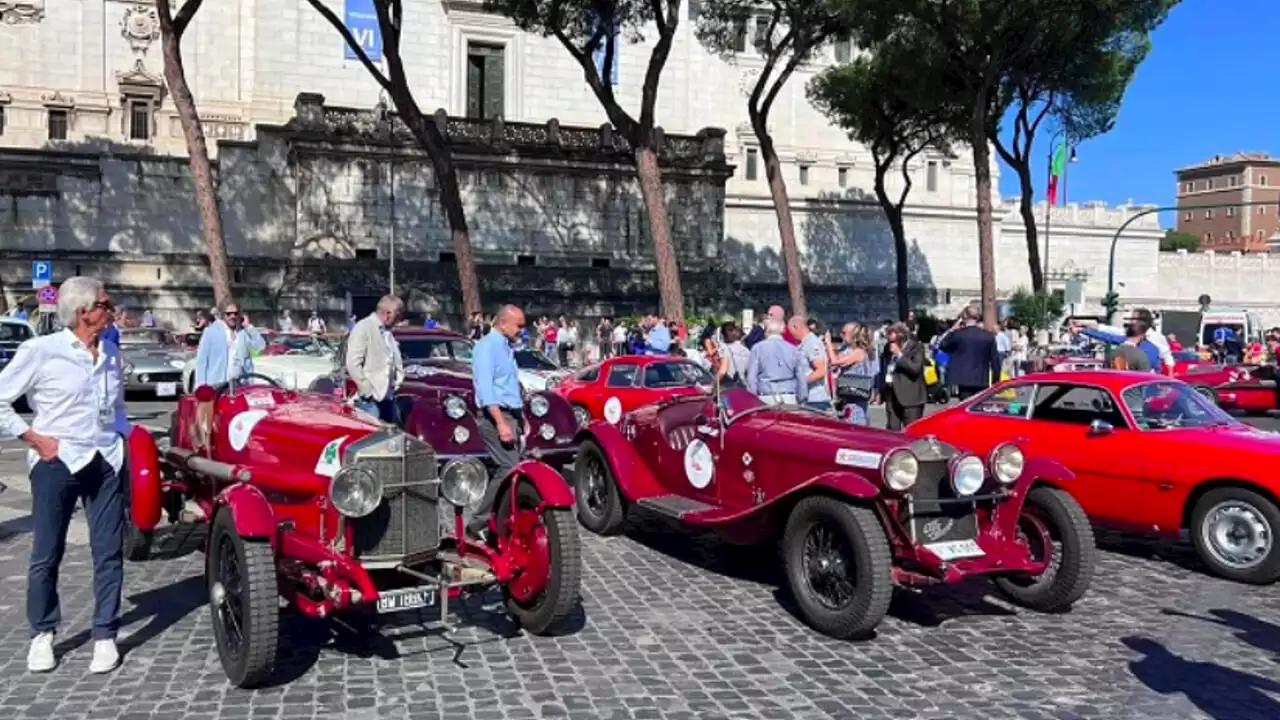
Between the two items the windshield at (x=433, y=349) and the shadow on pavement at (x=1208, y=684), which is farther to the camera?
the windshield at (x=433, y=349)

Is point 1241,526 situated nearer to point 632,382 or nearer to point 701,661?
point 701,661

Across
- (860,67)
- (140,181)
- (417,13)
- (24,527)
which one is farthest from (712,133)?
(24,527)

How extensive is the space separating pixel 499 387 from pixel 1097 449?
4410mm

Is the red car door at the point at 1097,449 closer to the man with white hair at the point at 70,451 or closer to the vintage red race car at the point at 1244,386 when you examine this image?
the man with white hair at the point at 70,451

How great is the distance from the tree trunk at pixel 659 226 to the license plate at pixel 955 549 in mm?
17164

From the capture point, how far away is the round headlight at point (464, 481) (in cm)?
596

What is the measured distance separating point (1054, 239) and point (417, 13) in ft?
110

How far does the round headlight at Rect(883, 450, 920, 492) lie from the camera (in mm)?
6398

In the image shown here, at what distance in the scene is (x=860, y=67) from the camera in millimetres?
36969

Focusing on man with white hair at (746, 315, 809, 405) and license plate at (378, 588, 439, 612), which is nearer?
license plate at (378, 588, 439, 612)

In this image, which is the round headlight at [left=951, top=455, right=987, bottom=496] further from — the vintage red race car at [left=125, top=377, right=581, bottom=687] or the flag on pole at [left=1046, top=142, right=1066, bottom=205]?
the flag on pole at [left=1046, top=142, right=1066, bottom=205]

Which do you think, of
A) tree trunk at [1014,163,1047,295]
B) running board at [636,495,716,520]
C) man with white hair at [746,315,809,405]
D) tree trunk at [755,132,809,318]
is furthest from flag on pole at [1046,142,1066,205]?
running board at [636,495,716,520]

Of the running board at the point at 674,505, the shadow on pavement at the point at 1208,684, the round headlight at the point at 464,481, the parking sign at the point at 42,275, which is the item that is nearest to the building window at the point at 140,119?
the parking sign at the point at 42,275

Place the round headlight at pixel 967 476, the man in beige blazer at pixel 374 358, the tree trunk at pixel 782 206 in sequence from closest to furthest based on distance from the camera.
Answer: the round headlight at pixel 967 476 < the man in beige blazer at pixel 374 358 < the tree trunk at pixel 782 206
